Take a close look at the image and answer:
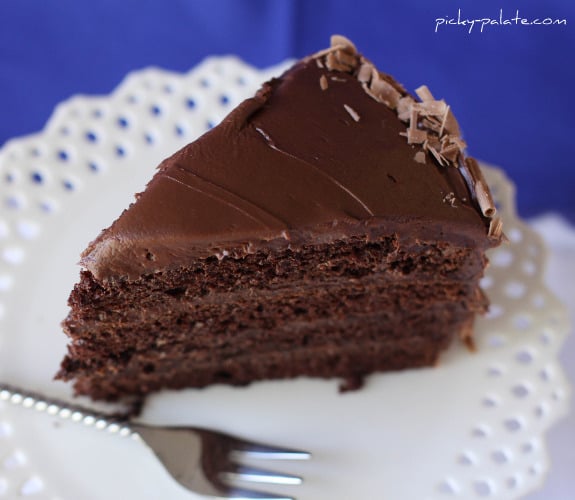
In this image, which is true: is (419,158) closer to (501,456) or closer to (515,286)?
(515,286)

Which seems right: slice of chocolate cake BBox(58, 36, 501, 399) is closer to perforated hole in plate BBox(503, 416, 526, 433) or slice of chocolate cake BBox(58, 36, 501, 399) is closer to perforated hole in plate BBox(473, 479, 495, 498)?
perforated hole in plate BBox(503, 416, 526, 433)

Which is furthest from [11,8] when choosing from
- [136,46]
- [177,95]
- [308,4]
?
[308,4]

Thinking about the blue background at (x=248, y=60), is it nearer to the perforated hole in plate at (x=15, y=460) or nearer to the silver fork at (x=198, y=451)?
the silver fork at (x=198, y=451)

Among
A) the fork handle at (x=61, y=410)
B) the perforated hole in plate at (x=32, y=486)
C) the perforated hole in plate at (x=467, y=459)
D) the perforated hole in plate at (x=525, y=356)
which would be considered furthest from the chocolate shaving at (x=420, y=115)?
the perforated hole in plate at (x=32, y=486)

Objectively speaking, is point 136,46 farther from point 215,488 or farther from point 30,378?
point 215,488

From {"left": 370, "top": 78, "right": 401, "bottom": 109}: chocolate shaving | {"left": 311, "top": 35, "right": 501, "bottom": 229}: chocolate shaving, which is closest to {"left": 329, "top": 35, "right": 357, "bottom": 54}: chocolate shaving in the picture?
{"left": 311, "top": 35, "right": 501, "bottom": 229}: chocolate shaving

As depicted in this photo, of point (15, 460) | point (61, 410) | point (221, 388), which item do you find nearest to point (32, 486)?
point (15, 460)
